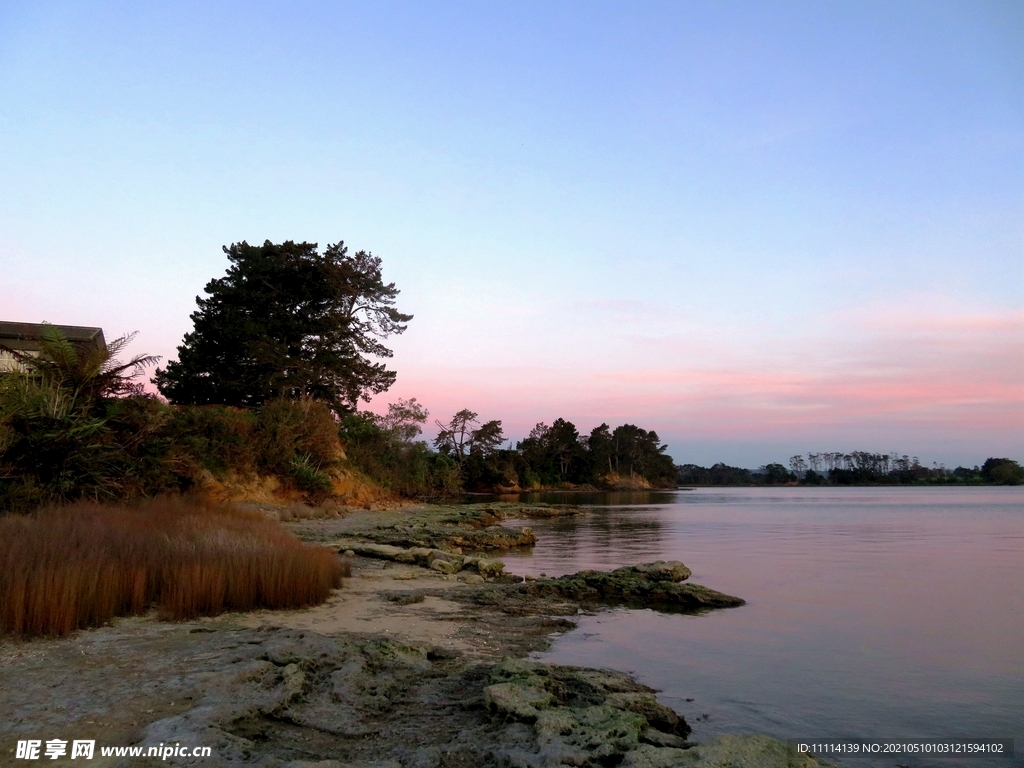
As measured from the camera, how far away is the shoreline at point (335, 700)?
13.2ft

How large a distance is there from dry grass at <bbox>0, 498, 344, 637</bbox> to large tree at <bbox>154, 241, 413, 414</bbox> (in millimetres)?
22685

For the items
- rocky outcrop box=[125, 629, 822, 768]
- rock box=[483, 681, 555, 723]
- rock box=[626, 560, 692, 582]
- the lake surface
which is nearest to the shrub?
the lake surface

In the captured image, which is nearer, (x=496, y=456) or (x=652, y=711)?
(x=652, y=711)

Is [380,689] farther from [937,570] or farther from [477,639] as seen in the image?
[937,570]

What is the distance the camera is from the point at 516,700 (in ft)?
15.9

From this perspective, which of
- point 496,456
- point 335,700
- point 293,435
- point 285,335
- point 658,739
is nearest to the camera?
point 658,739

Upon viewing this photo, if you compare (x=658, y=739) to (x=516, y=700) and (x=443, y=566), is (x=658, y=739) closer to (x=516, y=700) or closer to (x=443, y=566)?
(x=516, y=700)

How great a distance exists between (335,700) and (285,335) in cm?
3007

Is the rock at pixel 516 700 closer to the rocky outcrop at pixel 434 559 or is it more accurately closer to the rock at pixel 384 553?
the rocky outcrop at pixel 434 559

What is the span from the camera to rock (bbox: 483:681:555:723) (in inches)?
183

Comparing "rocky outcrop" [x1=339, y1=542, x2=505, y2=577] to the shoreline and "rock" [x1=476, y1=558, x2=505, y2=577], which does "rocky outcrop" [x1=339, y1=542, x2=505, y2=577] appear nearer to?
"rock" [x1=476, y1=558, x2=505, y2=577]

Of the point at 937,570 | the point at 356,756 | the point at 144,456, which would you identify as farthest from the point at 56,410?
the point at 937,570

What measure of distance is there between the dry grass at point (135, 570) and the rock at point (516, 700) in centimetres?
400

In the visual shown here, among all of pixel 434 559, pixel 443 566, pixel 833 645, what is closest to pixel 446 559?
pixel 434 559
